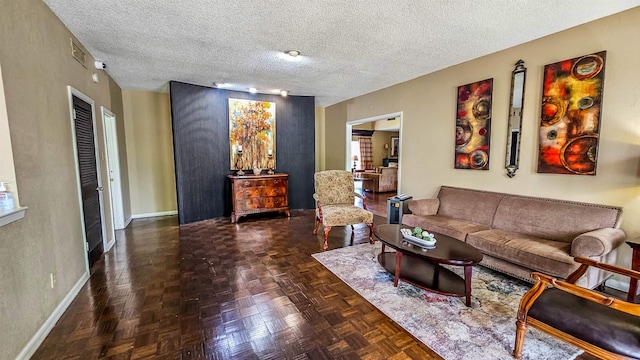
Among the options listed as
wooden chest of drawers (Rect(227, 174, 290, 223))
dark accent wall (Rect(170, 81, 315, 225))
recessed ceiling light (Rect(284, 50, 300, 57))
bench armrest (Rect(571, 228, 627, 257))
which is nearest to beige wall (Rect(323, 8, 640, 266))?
bench armrest (Rect(571, 228, 627, 257))

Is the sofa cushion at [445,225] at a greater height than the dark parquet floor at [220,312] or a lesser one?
greater

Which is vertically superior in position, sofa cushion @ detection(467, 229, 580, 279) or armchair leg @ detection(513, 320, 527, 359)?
sofa cushion @ detection(467, 229, 580, 279)

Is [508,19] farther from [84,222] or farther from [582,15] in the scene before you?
[84,222]

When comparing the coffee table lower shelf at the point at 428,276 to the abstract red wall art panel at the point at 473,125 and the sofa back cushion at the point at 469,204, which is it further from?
the abstract red wall art panel at the point at 473,125

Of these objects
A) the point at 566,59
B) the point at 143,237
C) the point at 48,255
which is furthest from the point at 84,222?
the point at 566,59

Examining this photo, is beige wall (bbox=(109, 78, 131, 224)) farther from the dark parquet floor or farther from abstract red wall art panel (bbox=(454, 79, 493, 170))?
abstract red wall art panel (bbox=(454, 79, 493, 170))

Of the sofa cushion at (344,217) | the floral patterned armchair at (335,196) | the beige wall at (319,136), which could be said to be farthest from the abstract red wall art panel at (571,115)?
the beige wall at (319,136)

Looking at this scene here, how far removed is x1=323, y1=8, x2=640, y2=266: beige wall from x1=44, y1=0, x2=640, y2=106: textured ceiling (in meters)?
0.17

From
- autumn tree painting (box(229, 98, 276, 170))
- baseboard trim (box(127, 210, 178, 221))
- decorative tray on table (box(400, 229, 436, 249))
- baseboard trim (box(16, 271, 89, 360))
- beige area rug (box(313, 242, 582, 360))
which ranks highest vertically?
autumn tree painting (box(229, 98, 276, 170))

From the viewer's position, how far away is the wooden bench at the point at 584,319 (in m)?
1.32

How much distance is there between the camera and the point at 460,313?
213 cm

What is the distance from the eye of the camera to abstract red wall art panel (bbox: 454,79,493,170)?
351 centimetres

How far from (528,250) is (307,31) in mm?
3010

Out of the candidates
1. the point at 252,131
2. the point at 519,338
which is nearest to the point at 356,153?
the point at 252,131
